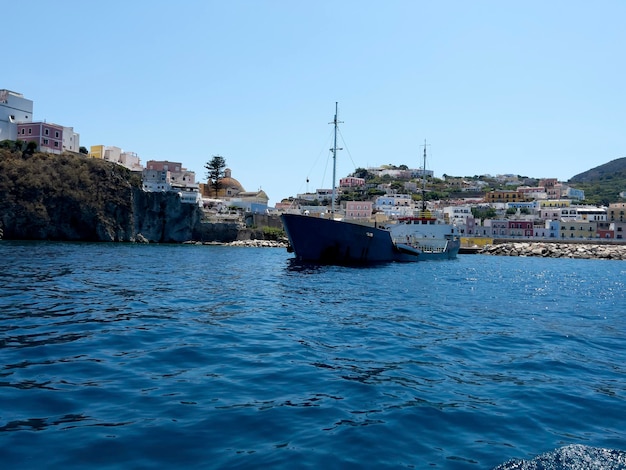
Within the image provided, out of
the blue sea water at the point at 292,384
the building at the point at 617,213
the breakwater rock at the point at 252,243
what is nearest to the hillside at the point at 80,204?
the breakwater rock at the point at 252,243

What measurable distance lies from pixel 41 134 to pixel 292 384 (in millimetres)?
82126

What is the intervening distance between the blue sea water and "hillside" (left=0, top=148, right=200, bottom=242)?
5784 cm

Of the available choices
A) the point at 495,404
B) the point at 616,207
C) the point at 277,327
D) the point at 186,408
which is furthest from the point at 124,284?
the point at 616,207

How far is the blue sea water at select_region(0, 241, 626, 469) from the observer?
4.42 m

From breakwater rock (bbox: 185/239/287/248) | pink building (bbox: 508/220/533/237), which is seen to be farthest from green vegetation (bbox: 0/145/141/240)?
pink building (bbox: 508/220/533/237)

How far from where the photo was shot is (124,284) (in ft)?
57.4

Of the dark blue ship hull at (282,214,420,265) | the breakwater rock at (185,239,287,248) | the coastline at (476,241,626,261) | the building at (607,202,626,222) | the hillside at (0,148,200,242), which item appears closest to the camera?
the dark blue ship hull at (282,214,420,265)

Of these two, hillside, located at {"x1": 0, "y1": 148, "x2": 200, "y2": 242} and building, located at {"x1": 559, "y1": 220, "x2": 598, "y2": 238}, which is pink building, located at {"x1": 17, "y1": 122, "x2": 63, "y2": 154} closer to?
hillside, located at {"x1": 0, "y1": 148, "x2": 200, "y2": 242}

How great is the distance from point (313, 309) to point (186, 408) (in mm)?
8318

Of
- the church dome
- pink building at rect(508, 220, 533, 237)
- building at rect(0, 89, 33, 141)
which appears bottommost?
pink building at rect(508, 220, 533, 237)

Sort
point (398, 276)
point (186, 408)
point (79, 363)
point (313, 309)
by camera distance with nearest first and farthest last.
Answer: point (186, 408), point (79, 363), point (313, 309), point (398, 276)

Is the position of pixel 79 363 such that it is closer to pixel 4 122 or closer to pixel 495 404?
pixel 495 404

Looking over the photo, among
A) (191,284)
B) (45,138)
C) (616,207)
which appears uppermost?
(45,138)

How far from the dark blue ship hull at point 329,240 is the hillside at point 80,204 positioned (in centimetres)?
4803
